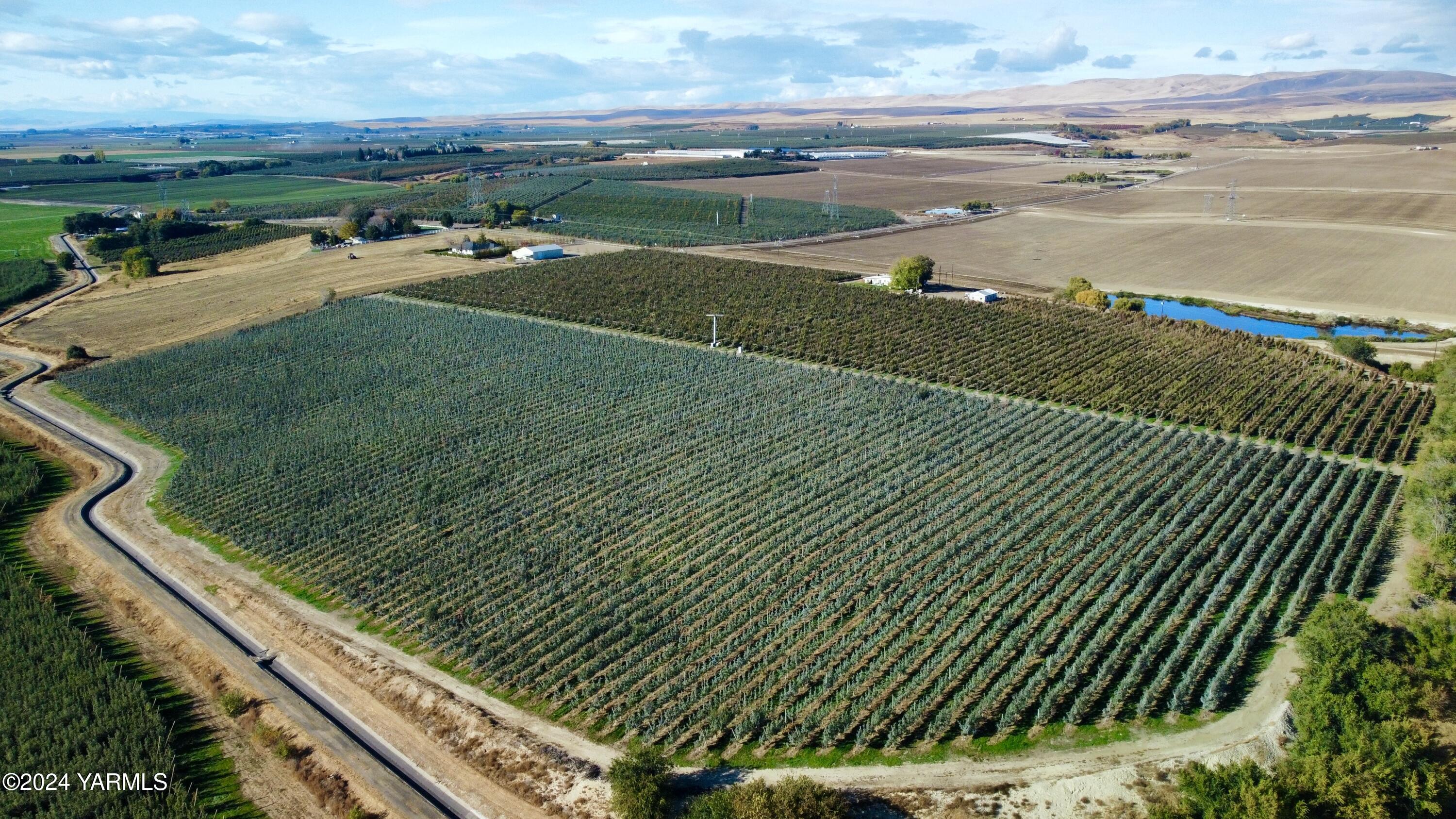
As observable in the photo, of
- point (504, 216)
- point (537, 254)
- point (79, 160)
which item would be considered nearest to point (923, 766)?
point (537, 254)

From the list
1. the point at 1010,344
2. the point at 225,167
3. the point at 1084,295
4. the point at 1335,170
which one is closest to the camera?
the point at 1010,344

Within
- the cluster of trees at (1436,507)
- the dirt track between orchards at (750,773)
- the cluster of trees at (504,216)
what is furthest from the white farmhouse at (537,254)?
the cluster of trees at (1436,507)

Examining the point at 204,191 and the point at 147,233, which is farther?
the point at 204,191

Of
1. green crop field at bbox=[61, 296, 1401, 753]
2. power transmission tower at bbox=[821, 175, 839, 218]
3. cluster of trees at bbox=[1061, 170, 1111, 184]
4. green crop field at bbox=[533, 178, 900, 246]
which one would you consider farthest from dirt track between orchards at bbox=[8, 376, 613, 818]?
cluster of trees at bbox=[1061, 170, 1111, 184]

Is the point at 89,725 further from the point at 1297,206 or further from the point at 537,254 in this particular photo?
the point at 1297,206

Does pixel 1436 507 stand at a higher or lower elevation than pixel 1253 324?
lower

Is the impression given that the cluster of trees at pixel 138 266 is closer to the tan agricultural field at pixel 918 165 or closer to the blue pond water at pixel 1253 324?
the blue pond water at pixel 1253 324

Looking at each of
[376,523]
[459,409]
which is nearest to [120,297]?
[459,409]
